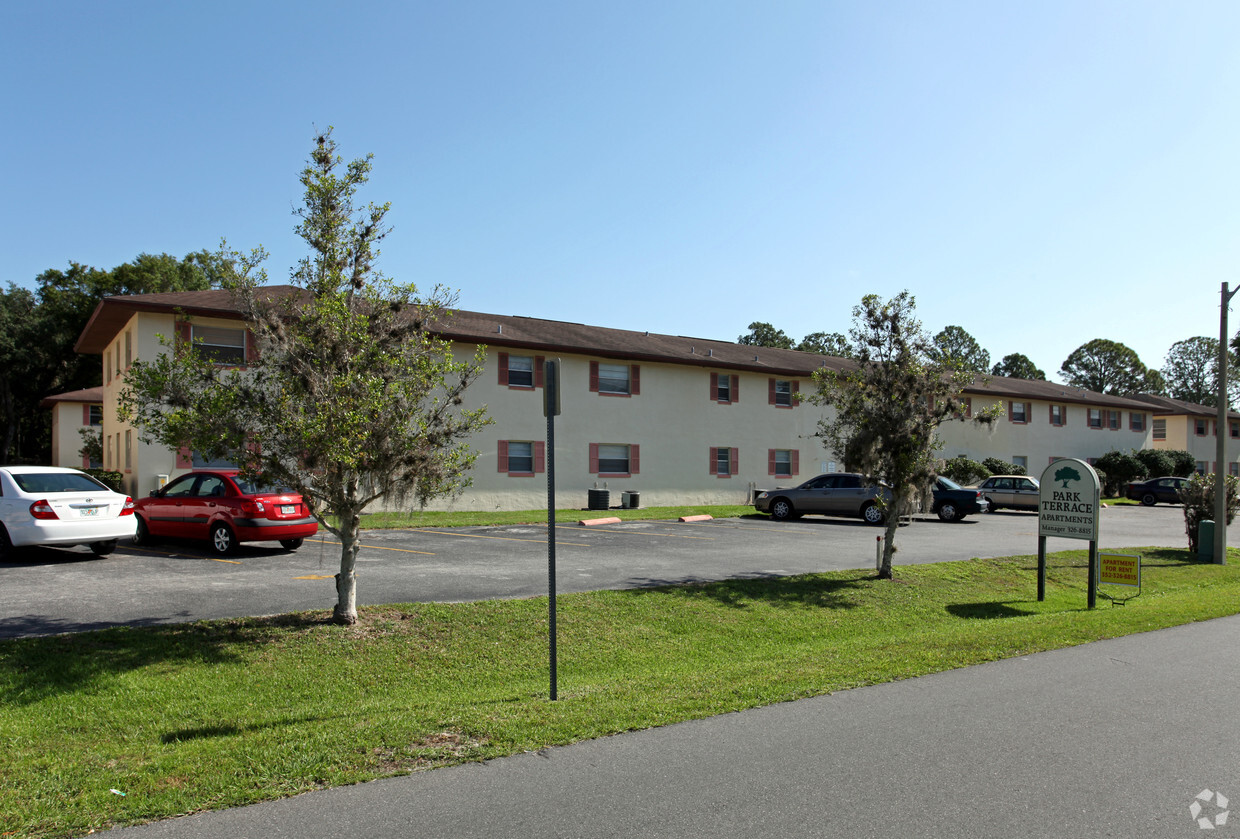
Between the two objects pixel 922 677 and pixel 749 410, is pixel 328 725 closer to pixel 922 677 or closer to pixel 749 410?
pixel 922 677

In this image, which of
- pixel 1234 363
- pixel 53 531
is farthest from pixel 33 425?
pixel 1234 363

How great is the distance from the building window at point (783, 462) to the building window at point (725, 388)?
2.78 meters

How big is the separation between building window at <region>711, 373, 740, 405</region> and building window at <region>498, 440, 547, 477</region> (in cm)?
800

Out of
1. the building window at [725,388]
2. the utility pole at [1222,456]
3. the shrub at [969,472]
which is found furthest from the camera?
the shrub at [969,472]

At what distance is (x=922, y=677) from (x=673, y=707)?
2.59m

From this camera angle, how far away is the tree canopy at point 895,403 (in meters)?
14.4

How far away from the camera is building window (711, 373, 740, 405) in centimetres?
3381

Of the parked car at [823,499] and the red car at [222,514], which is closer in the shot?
the red car at [222,514]

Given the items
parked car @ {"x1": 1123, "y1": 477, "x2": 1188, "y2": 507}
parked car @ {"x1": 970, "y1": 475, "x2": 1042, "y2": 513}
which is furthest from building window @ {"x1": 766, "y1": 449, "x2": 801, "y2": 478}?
parked car @ {"x1": 1123, "y1": 477, "x2": 1188, "y2": 507}

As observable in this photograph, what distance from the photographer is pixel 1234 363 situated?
7700cm

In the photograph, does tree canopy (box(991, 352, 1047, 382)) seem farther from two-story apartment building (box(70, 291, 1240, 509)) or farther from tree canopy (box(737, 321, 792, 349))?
two-story apartment building (box(70, 291, 1240, 509))

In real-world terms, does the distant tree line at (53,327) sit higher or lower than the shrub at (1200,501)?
higher

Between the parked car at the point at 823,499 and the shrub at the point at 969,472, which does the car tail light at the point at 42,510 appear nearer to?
the parked car at the point at 823,499

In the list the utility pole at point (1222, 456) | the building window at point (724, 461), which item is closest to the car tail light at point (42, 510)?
the utility pole at point (1222, 456)
